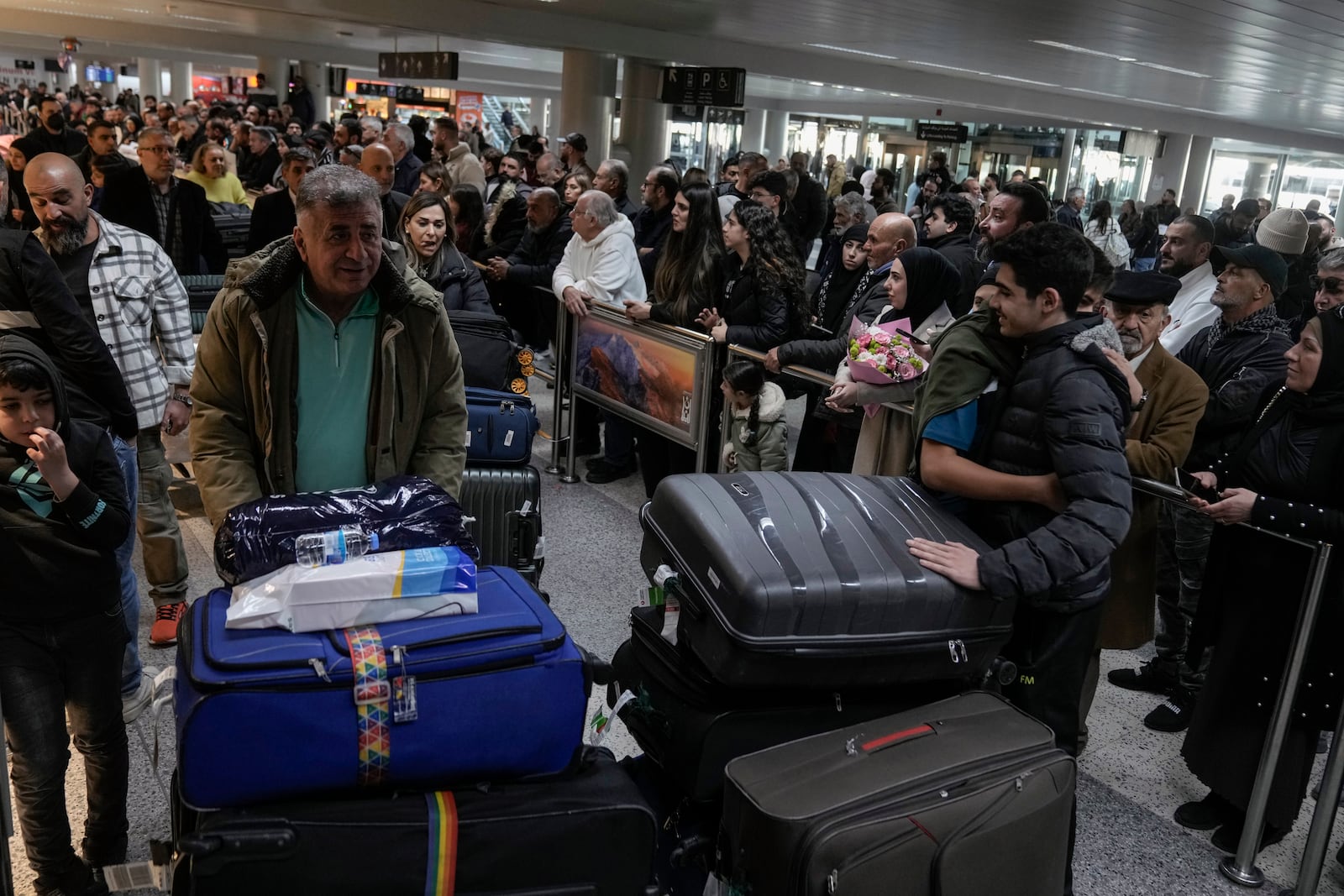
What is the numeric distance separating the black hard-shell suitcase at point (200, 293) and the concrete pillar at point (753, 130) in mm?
33768

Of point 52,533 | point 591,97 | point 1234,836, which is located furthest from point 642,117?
point 52,533

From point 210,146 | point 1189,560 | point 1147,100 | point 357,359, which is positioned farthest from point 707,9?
point 1147,100

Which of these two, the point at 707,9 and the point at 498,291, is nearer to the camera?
the point at 498,291

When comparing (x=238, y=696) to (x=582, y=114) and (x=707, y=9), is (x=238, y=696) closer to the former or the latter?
(x=707, y=9)

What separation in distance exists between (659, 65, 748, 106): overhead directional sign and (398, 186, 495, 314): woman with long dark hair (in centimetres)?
1070

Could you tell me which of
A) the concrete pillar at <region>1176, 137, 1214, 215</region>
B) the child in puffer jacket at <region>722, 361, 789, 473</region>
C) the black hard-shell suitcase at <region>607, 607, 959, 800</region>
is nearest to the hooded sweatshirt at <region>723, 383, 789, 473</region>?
the child in puffer jacket at <region>722, 361, 789, 473</region>

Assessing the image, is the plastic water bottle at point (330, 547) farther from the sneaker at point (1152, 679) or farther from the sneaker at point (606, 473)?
the sneaker at point (606, 473)

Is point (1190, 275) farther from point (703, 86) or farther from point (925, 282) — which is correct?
point (703, 86)

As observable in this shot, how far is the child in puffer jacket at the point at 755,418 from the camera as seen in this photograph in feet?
16.1

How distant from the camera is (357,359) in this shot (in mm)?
2545

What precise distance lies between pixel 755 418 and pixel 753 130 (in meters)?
36.3

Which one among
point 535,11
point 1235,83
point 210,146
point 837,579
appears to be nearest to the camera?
point 837,579

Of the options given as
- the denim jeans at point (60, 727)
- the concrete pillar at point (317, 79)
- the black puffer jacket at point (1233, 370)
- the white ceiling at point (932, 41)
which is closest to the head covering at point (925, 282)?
the black puffer jacket at point (1233, 370)

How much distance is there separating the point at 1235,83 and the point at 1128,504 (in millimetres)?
17823
